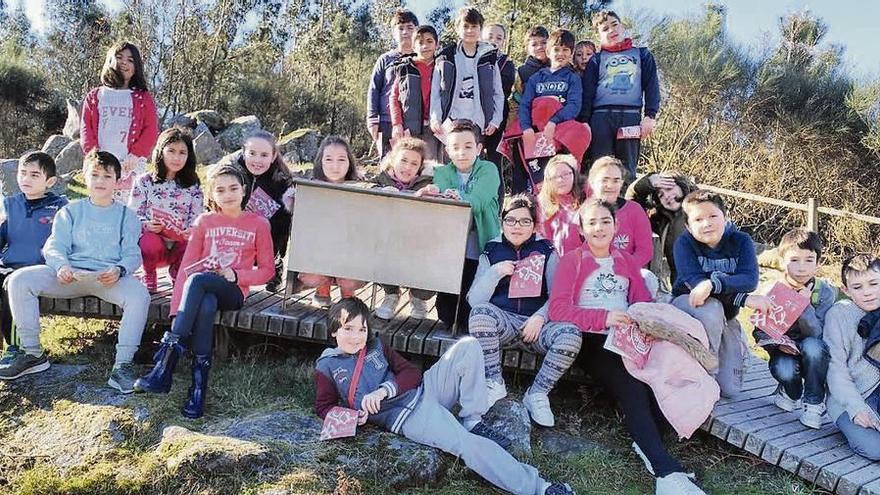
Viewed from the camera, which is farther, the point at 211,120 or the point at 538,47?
the point at 211,120

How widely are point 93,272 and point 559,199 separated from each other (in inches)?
107

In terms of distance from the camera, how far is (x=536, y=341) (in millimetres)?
3980

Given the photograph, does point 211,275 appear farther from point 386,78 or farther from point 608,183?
point 386,78

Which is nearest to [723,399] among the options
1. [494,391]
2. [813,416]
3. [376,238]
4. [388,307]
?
[813,416]

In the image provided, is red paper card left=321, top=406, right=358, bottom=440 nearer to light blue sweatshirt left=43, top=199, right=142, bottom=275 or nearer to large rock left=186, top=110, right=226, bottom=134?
light blue sweatshirt left=43, top=199, right=142, bottom=275

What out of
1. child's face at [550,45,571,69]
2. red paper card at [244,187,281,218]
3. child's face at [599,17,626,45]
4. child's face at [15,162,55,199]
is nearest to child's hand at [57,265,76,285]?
child's face at [15,162,55,199]

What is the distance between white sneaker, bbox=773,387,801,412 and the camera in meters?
4.17

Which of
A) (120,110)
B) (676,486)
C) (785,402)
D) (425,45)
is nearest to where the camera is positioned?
(676,486)

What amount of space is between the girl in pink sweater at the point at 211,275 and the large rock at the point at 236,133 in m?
12.9

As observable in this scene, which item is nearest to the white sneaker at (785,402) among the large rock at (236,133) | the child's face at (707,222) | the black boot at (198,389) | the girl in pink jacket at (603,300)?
the girl in pink jacket at (603,300)

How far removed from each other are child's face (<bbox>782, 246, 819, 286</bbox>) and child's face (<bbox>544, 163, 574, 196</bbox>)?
1.30 metres

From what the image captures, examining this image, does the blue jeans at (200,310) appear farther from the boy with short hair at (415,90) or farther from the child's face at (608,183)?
the boy with short hair at (415,90)

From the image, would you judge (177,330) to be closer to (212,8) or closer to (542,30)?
(542,30)

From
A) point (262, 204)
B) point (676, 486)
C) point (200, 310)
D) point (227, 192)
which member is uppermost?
point (227, 192)
